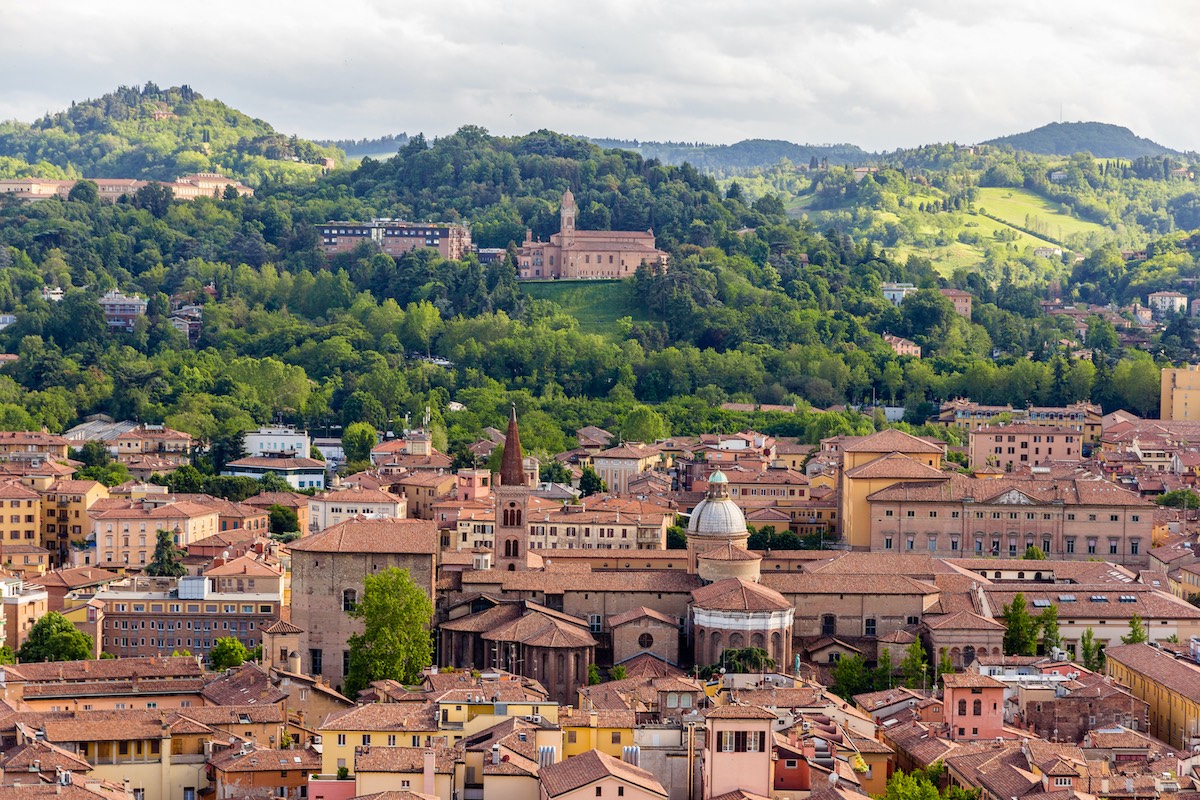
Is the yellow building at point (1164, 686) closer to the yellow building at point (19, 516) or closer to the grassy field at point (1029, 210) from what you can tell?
the yellow building at point (19, 516)

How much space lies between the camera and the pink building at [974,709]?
127 feet

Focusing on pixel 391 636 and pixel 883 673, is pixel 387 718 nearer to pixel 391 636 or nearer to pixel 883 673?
pixel 391 636

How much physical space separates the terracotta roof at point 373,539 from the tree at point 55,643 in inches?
196

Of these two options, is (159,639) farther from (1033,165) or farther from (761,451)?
(1033,165)

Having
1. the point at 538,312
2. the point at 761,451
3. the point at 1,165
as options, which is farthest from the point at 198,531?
the point at 1,165

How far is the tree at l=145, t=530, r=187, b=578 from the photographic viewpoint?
55094 millimetres

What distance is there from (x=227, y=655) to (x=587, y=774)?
17122 millimetres

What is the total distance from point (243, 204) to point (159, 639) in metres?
75.8

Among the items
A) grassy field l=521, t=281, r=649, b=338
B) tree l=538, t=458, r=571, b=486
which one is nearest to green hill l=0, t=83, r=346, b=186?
grassy field l=521, t=281, r=649, b=338

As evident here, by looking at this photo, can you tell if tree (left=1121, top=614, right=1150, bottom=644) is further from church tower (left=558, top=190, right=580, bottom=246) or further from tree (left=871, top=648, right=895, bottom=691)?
church tower (left=558, top=190, right=580, bottom=246)

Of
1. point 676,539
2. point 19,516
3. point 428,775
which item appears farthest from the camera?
point 19,516

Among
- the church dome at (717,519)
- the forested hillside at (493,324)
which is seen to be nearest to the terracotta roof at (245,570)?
the church dome at (717,519)

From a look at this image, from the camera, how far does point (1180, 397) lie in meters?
88.2

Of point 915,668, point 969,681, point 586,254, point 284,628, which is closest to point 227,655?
point 284,628
